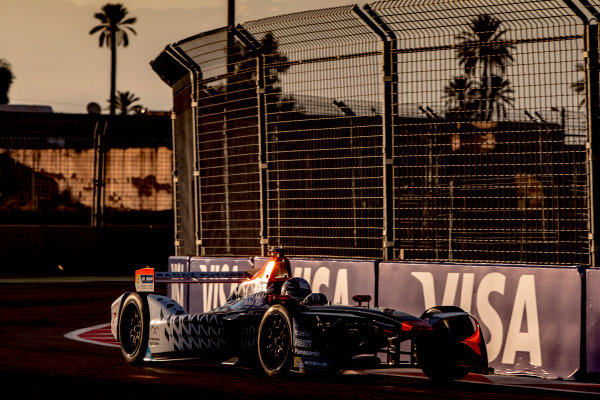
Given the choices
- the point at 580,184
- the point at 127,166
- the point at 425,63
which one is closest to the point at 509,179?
the point at 580,184

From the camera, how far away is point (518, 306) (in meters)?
9.81

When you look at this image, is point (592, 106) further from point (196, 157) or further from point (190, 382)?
point (196, 157)

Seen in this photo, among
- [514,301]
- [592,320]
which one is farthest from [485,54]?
[592,320]

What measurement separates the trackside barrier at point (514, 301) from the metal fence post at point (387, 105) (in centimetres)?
59

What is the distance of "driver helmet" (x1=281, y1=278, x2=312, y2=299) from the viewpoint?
32.7 feet

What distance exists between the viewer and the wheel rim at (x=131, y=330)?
1070cm

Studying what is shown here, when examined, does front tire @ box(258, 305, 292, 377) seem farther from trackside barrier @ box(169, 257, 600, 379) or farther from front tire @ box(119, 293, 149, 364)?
trackside barrier @ box(169, 257, 600, 379)

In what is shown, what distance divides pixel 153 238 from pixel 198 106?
13095 millimetres

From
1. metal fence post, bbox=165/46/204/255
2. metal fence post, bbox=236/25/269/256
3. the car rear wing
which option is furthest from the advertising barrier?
metal fence post, bbox=165/46/204/255

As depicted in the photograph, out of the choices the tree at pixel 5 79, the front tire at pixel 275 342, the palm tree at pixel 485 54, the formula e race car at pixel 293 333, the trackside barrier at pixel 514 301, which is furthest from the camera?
the tree at pixel 5 79

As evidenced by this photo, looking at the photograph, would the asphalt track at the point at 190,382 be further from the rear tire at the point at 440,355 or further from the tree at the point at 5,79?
the tree at the point at 5,79

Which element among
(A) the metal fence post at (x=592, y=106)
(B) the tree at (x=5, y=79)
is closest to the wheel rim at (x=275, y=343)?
(A) the metal fence post at (x=592, y=106)

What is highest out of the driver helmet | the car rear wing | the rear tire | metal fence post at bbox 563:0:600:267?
metal fence post at bbox 563:0:600:267

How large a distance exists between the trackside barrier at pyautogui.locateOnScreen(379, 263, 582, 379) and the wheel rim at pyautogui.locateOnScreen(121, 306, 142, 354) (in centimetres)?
277
